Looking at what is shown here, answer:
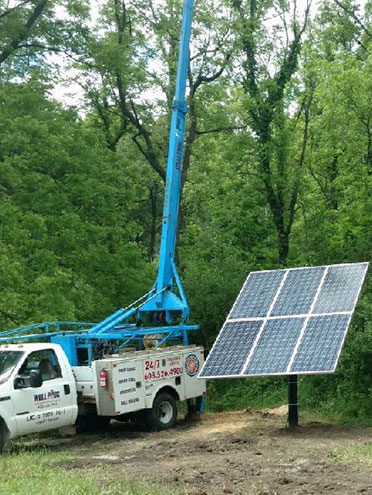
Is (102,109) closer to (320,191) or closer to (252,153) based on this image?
(252,153)

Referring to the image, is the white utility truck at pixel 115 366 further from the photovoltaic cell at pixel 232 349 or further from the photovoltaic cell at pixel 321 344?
the photovoltaic cell at pixel 321 344

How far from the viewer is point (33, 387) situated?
1352 centimetres

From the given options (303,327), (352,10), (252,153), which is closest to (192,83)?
(252,153)

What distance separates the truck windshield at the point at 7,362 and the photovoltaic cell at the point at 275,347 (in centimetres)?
415

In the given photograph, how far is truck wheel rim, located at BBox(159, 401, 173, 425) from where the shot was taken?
16.2 meters

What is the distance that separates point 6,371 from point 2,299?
15.0ft

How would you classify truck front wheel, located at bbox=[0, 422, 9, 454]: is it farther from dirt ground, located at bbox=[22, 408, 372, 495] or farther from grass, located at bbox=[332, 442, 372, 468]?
grass, located at bbox=[332, 442, 372, 468]

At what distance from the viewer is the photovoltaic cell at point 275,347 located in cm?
1363

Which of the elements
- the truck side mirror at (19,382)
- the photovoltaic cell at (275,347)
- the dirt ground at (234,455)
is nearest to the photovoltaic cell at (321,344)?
the photovoltaic cell at (275,347)

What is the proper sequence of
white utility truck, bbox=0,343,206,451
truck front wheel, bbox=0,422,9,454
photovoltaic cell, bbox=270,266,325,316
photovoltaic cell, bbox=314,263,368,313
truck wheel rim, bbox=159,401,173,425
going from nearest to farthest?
truck front wheel, bbox=0,422,9,454 → white utility truck, bbox=0,343,206,451 → photovoltaic cell, bbox=314,263,368,313 → photovoltaic cell, bbox=270,266,325,316 → truck wheel rim, bbox=159,401,173,425

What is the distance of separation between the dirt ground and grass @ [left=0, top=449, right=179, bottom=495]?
0.96 feet

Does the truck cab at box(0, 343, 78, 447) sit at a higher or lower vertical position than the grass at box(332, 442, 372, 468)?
higher

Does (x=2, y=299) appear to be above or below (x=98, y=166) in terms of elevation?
below

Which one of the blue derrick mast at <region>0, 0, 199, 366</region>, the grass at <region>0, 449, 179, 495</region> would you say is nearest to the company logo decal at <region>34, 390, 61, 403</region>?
the grass at <region>0, 449, 179, 495</region>
